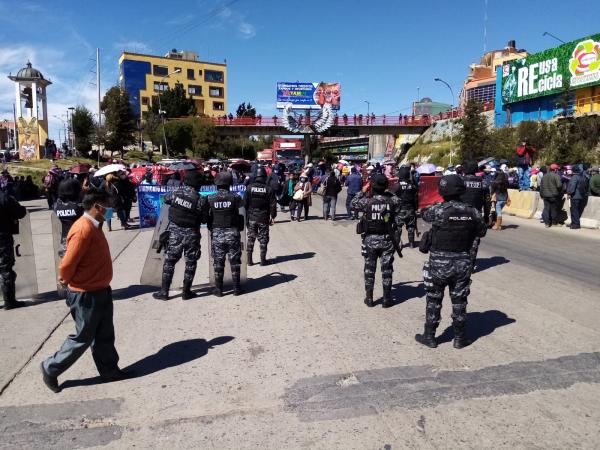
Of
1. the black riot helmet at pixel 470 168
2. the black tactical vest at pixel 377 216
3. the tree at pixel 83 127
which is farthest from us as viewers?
the tree at pixel 83 127

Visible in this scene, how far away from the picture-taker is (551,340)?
5367 mm

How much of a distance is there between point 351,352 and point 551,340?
220 cm

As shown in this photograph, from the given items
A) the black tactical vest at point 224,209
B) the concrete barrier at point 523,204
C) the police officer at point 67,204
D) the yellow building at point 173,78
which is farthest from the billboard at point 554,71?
the yellow building at point 173,78

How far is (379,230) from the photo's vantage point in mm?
6445

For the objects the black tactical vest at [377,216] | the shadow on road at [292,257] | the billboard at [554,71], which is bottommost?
the shadow on road at [292,257]

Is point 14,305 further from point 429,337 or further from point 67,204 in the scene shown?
point 429,337

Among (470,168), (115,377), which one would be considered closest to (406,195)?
(470,168)

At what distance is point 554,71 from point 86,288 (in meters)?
37.3

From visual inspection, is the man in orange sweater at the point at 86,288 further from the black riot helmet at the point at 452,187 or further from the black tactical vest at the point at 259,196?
the black tactical vest at the point at 259,196

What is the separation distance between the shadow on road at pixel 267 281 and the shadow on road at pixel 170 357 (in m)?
2.20

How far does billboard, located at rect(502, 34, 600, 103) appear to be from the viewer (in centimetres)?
3098

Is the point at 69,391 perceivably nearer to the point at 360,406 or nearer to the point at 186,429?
the point at 186,429

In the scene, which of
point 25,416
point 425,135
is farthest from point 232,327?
point 425,135

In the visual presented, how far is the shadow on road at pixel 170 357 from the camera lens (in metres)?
4.54
